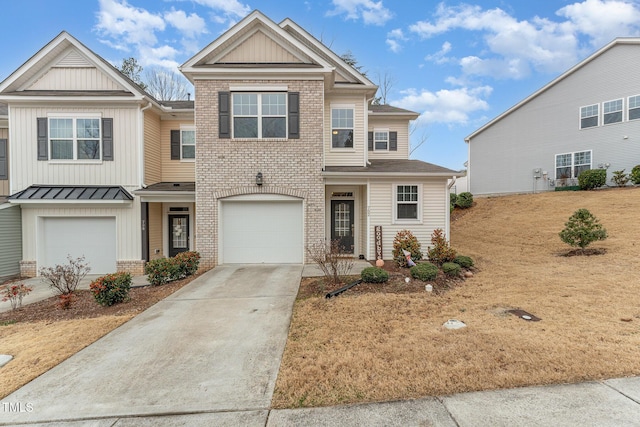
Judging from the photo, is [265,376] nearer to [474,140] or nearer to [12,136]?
[12,136]

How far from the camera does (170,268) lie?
8.40 metres

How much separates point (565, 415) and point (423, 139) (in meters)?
26.6

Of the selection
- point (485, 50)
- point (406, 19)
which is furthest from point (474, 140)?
point (406, 19)

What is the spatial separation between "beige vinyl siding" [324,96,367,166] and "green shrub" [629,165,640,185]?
15.9 m

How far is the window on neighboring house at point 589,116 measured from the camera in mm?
17672

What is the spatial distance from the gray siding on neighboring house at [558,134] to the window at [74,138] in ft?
78.8

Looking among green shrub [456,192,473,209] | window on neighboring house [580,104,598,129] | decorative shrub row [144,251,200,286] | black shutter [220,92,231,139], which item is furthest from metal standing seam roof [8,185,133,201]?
window on neighboring house [580,104,598,129]

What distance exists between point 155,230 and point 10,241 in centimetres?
439

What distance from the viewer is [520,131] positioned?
68.5 feet

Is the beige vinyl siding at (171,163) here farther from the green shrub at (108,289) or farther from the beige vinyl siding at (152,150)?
the green shrub at (108,289)

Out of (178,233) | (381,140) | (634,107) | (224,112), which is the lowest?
(178,233)

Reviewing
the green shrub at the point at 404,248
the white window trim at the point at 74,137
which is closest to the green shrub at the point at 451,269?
the green shrub at the point at 404,248

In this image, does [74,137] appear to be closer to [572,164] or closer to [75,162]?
[75,162]

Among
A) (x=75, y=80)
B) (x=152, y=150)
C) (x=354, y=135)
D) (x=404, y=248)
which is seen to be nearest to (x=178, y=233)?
(x=152, y=150)
